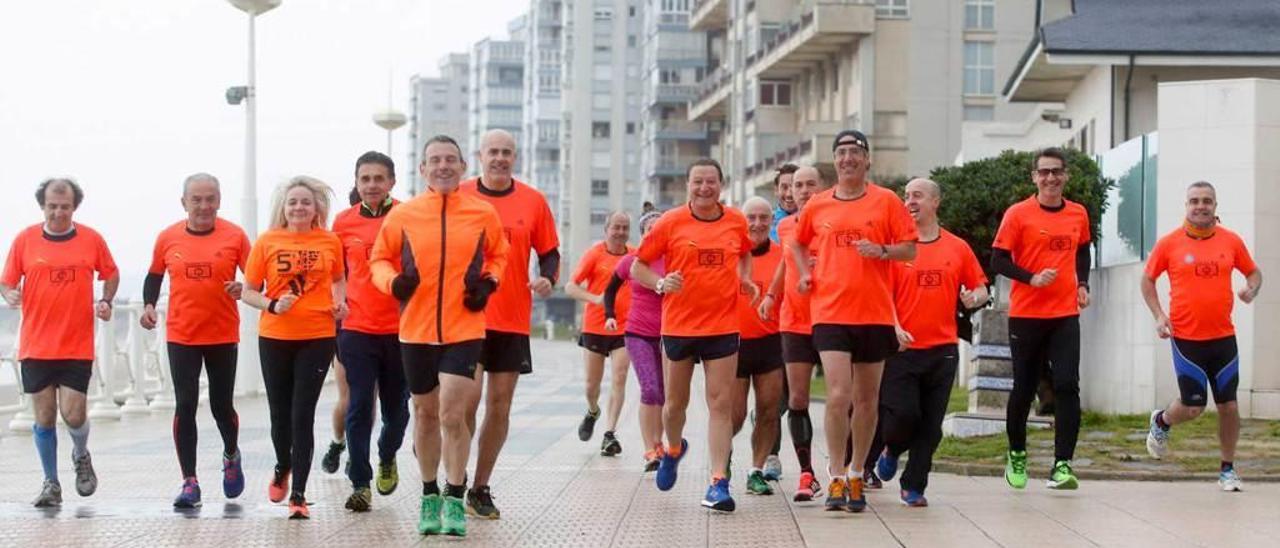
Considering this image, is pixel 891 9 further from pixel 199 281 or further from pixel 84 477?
pixel 199 281

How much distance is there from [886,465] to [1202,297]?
2.31 metres

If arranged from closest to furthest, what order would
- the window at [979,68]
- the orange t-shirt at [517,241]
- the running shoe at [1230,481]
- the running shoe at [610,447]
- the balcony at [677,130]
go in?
the orange t-shirt at [517,241] → the running shoe at [1230,481] → the running shoe at [610,447] → the window at [979,68] → the balcony at [677,130]

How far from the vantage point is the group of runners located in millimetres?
10375

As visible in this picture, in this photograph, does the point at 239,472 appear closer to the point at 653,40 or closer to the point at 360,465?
the point at 360,465

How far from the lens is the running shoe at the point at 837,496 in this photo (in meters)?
11.6

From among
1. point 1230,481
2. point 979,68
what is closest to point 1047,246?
point 1230,481

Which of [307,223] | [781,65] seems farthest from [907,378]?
[781,65]

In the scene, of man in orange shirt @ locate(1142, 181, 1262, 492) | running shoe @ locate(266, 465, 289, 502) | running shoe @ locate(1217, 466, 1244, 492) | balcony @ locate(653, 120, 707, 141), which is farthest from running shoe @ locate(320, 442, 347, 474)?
balcony @ locate(653, 120, 707, 141)

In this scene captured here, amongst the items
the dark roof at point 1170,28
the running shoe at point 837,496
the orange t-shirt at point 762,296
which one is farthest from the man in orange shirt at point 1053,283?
the dark roof at point 1170,28

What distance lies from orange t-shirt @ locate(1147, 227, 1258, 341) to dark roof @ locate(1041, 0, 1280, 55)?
15.4 metres

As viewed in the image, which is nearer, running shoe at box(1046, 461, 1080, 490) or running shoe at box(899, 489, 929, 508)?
running shoe at box(899, 489, 929, 508)

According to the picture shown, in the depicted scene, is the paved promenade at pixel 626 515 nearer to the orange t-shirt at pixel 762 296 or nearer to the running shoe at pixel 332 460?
the running shoe at pixel 332 460

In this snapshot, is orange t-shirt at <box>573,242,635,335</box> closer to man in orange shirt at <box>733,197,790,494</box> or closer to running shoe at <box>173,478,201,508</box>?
man in orange shirt at <box>733,197,790,494</box>

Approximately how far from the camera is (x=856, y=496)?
38.3 feet
